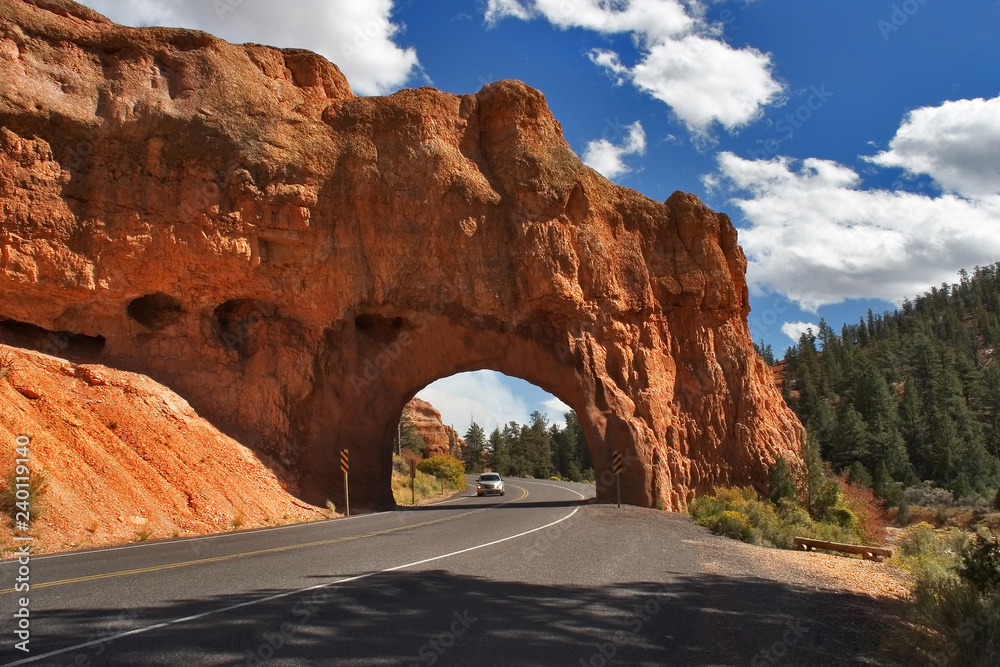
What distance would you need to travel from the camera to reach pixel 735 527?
632 inches

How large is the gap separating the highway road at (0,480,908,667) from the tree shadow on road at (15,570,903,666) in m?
0.02

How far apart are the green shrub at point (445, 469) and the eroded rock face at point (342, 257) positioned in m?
23.3

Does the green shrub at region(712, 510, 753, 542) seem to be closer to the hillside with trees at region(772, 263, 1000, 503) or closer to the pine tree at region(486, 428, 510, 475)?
the hillside with trees at region(772, 263, 1000, 503)

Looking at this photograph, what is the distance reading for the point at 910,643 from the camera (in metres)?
6.03

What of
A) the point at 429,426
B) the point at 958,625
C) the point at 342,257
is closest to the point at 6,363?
the point at 342,257

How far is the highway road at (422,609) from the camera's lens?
17.4 feet

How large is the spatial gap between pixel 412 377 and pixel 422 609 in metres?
19.8

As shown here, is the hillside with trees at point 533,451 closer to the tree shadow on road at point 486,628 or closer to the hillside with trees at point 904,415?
the hillside with trees at point 904,415

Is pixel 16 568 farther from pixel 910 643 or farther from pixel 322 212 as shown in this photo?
pixel 322 212

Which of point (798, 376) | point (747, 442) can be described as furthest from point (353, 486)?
point (798, 376)

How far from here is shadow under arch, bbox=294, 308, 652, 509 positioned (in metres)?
24.5

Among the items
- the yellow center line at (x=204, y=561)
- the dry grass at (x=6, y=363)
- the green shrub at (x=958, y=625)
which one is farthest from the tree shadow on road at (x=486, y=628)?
the dry grass at (x=6, y=363)

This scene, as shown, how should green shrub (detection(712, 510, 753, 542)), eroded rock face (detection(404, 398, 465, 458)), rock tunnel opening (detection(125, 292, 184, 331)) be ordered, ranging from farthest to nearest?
eroded rock face (detection(404, 398, 465, 458)) < rock tunnel opening (detection(125, 292, 184, 331)) < green shrub (detection(712, 510, 753, 542))

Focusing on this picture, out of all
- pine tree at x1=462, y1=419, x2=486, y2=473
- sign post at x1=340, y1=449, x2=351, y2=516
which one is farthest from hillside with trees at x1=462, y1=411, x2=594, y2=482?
sign post at x1=340, y1=449, x2=351, y2=516
